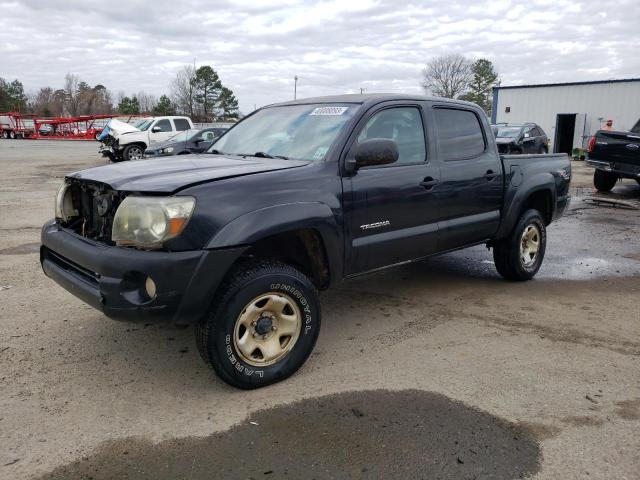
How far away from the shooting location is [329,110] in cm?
411

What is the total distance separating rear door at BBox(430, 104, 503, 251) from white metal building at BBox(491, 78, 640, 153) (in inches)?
959

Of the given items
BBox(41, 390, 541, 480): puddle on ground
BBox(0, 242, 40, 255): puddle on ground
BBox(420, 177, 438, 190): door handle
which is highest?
BBox(420, 177, 438, 190): door handle

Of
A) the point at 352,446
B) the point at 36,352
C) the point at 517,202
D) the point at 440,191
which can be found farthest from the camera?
the point at 517,202

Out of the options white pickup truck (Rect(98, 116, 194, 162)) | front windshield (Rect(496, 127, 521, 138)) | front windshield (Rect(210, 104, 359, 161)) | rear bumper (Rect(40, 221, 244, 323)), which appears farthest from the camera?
white pickup truck (Rect(98, 116, 194, 162))

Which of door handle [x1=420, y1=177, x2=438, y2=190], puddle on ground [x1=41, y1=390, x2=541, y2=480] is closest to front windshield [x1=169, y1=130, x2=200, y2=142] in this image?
door handle [x1=420, y1=177, x2=438, y2=190]

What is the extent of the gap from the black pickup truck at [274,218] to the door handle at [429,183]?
0.03 ft

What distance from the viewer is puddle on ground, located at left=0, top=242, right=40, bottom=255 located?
6.51 metres

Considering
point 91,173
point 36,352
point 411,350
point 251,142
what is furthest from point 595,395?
point 36,352

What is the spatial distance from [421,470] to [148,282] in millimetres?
1686

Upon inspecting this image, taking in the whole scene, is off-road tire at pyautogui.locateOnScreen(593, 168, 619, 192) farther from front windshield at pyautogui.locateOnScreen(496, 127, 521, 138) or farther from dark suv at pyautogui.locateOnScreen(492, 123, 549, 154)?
front windshield at pyautogui.locateOnScreen(496, 127, 521, 138)

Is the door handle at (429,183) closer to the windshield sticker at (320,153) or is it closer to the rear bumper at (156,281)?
the windshield sticker at (320,153)

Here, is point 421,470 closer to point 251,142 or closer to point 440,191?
point 440,191

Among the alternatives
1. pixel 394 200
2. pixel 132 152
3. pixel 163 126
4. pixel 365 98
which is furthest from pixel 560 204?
pixel 163 126

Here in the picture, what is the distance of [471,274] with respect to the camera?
5930 mm
